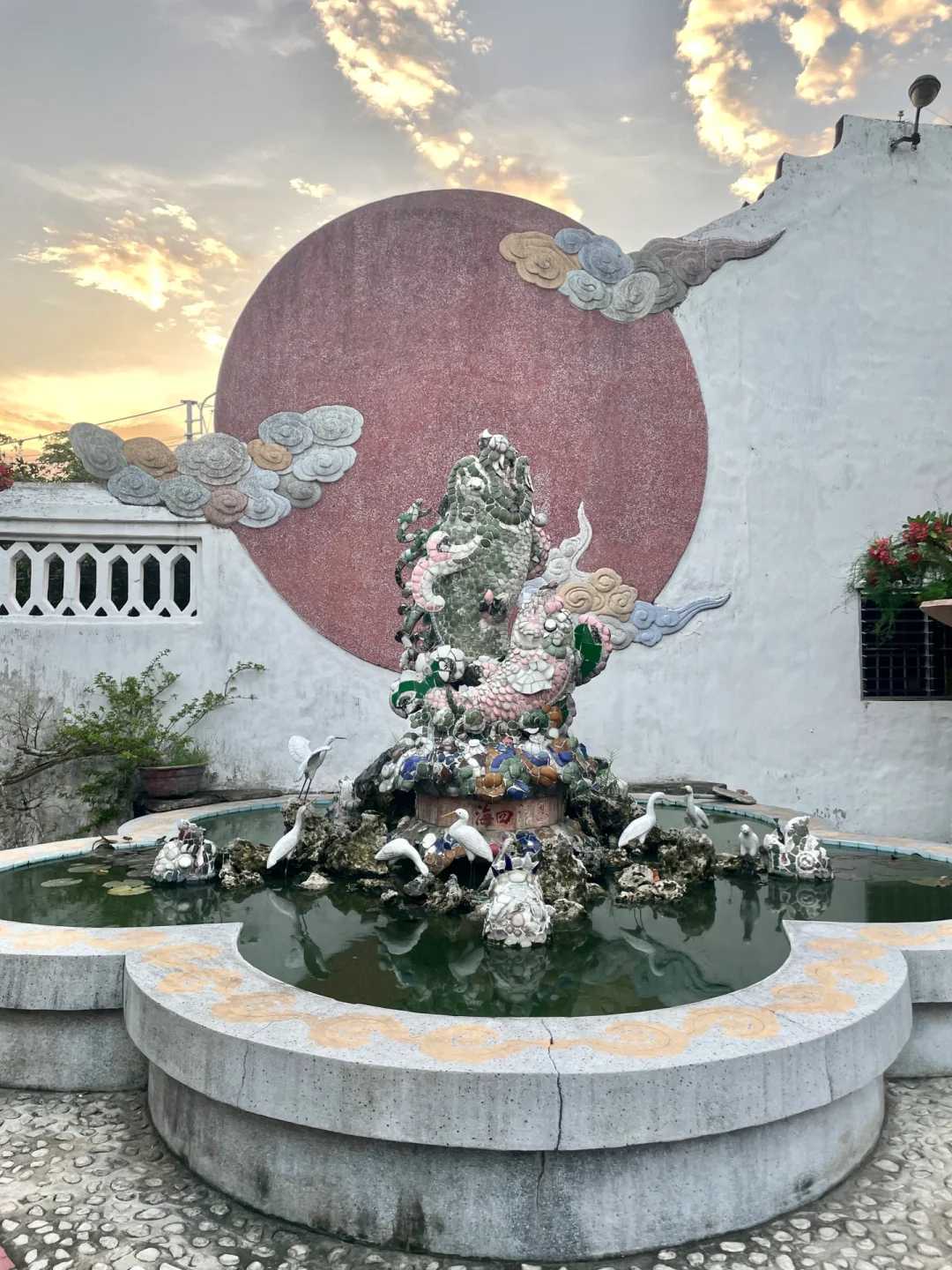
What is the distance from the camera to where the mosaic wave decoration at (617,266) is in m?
9.14

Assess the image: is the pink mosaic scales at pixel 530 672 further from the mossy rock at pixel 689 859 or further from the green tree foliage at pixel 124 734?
the green tree foliage at pixel 124 734

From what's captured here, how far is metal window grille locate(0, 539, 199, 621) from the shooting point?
8.27 meters

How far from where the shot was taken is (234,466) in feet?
28.6

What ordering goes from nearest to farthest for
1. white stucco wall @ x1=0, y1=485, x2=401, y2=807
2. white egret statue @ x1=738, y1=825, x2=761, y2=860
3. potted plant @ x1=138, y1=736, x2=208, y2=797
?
white egret statue @ x1=738, y1=825, x2=761, y2=860
potted plant @ x1=138, y1=736, x2=208, y2=797
white stucco wall @ x1=0, y1=485, x2=401, y2=807

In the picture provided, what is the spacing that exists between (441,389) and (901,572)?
15.8ft

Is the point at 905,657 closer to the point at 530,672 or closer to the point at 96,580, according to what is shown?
the point at 530,672

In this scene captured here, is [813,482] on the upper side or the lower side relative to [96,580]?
upper

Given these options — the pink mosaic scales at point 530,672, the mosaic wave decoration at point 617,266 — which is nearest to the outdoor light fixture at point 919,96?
the mosaic wave decoration at point 617,266

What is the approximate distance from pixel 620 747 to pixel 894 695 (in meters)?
2.80

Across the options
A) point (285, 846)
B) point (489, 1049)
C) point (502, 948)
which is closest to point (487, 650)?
point (285, 846)

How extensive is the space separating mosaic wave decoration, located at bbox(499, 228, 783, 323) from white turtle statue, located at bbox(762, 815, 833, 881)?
5885 mm

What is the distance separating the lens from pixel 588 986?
340 cm

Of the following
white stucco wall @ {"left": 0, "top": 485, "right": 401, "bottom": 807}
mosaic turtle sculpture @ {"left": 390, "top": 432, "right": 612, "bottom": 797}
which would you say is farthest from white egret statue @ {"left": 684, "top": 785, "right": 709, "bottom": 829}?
white stucco wall @ {"left": 0, "top": 485, "right": 401, "bottom": 807}

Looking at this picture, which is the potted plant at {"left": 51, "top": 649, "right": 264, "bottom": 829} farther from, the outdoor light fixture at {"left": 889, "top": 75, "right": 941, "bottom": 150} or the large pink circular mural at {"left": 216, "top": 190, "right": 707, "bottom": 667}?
the outdoor light fixture at {"left": 889, "top": 75, "right": 941, "bottom": 150}
